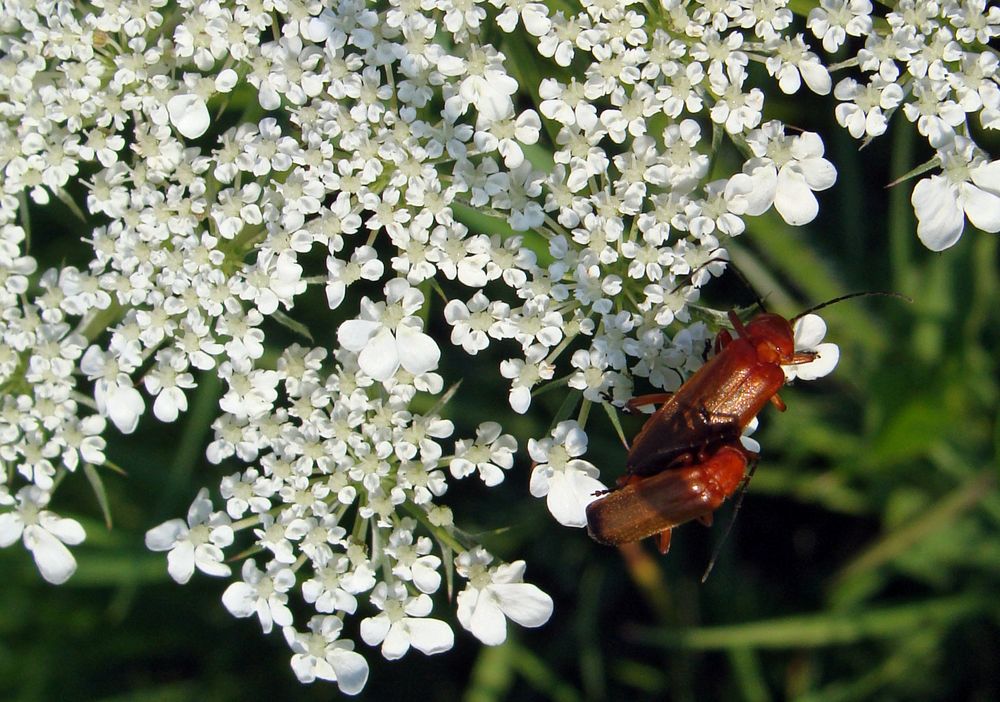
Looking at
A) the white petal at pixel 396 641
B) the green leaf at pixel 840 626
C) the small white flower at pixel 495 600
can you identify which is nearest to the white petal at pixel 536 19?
A: the small white flower at pixel 495 600

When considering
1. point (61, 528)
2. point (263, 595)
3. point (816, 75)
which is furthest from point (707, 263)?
point (61, 528)

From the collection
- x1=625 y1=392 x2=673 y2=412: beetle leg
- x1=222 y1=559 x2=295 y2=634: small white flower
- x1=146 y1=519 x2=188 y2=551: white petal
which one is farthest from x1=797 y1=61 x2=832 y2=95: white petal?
x1=146 y1=519 x2=188 y2=551: white petal

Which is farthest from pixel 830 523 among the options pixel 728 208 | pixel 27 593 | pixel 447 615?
pixel 27 593

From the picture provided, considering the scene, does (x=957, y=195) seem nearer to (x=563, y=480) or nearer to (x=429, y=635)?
(x=563, y=480)

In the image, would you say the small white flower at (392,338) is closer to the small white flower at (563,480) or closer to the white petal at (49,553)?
the small white flower at (563,480)

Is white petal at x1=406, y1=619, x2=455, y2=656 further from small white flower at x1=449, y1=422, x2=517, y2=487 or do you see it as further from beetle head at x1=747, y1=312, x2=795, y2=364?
beetle head at x1=747, y1=312, x2=795, y2=364

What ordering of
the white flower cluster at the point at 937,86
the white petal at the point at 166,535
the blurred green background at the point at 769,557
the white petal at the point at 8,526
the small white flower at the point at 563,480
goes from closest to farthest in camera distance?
the white flower cluster at the point at 937,86
the small white flower at the point at 563,480
the white petal at the point at 166,535
the white petal at the point at 8,526
the blurred green background at the point at 769,557

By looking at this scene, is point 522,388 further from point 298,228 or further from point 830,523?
point 830,523
